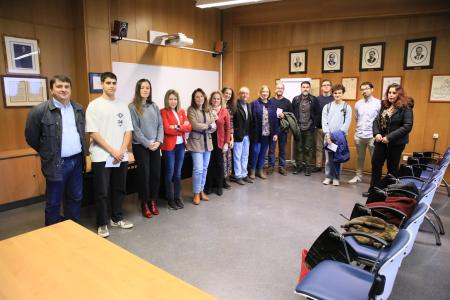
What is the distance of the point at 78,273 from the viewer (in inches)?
55.3

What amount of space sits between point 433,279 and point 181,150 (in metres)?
2.88

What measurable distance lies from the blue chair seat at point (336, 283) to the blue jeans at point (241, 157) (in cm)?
319

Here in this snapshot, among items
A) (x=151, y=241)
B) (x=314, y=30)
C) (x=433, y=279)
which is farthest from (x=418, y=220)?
(x=314, y=30)

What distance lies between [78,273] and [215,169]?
3.26 m

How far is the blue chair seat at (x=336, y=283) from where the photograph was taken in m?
1.63

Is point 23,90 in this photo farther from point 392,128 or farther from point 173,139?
point 392,128

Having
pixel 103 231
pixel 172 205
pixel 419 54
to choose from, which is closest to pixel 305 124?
pixel 419 54

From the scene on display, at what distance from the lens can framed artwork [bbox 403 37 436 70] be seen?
5.00 metres

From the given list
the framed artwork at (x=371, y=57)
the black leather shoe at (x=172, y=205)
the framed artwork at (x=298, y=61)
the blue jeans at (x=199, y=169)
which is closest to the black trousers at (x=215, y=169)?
the blue jeans at (x=199, y=169)

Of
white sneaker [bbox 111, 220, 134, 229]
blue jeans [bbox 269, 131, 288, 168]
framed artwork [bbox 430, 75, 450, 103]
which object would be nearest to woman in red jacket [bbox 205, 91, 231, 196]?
blue jeans [bbox 269, 131, 288, 168]

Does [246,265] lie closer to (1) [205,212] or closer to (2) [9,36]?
(1) [205,212]

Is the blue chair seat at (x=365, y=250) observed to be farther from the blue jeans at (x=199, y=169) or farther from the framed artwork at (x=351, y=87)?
the framed artwork at (x=351, y=87)

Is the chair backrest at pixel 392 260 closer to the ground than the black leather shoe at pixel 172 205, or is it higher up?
higher up

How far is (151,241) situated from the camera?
3.19m
